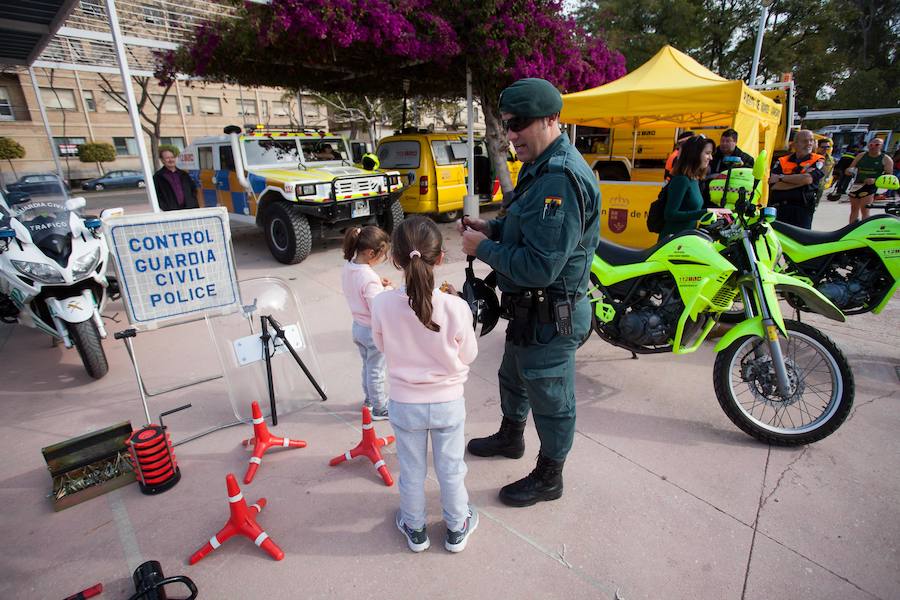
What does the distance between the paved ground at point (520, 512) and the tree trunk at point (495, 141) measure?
682 centimetres

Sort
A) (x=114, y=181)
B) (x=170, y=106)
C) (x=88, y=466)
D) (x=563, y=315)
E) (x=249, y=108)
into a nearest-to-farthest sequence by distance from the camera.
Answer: (x=563, y=315) → (x=88, y=466) → (x=114, y=181) → (x=170, y=106) → (x=249, y=108)

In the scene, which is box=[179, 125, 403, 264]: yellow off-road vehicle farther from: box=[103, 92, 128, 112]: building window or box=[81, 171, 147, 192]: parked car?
box=[103, 92, 128, 112]: building window

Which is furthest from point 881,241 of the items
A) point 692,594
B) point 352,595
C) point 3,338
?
point 3,338

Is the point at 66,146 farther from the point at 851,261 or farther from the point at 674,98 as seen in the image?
the point at 851,261

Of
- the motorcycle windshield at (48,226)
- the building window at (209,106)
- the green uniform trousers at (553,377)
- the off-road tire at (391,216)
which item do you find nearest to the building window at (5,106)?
the building window at (209,106)

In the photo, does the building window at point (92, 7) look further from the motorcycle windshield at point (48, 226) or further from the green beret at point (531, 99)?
the green beret at point (531, 99)

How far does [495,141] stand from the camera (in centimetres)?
934

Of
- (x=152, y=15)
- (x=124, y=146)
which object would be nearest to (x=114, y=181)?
(x=124, y=146)

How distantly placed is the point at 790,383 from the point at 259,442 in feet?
9.81

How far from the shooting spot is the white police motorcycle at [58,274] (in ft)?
10.8

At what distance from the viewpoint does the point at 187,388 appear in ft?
11.1

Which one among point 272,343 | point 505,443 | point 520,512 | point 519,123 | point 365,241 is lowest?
point 520,512

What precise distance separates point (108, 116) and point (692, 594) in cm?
4214

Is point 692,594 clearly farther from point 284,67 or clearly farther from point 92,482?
point 284,67
